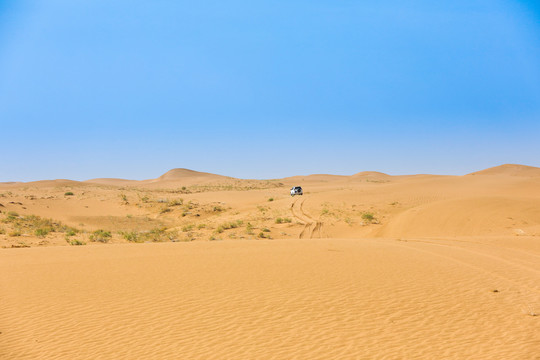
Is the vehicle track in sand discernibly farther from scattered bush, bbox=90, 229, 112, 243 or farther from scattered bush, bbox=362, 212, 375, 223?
scattered bush, bbox=90, 229, 112, 243

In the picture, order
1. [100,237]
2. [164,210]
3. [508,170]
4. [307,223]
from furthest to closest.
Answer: [508,170], [164,210], [307,223], [100,237]

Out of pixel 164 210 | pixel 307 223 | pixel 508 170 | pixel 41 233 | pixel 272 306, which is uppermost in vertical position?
pixel 508 170

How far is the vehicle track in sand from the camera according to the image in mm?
22698

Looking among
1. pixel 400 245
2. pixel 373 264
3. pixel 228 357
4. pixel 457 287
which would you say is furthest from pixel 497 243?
pixel 228 357

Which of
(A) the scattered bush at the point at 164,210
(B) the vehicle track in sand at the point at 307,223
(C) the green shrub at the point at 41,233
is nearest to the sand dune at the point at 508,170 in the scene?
(B) the vehicle track in sand at the point at 307,223

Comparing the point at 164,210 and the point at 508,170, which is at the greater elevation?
the point at 508,170

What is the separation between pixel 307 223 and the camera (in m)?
25.9

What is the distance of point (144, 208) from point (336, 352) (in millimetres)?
35742

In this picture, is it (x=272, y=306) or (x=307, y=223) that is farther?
(x=307, y=223)

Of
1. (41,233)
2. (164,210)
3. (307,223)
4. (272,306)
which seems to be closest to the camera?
(272,306)

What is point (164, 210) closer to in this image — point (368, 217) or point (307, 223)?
point (307, 223)

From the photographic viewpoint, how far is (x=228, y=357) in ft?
18.5

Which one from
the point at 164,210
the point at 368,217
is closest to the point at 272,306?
the point at 368,217

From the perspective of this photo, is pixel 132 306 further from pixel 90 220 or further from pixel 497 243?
pixel 90 220
